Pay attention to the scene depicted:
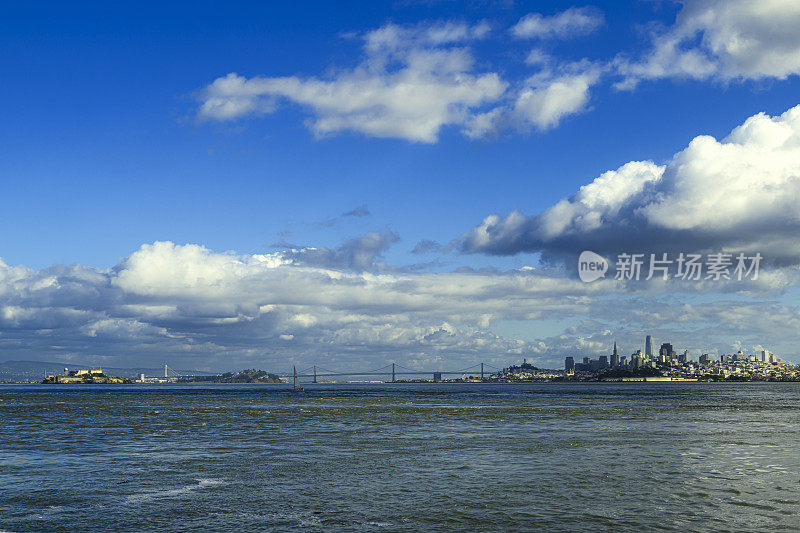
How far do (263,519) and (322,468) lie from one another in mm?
13990

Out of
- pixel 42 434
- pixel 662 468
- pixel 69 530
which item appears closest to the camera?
pixel 69 530

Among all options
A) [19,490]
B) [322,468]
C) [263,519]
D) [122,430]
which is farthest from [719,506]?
[122,430]

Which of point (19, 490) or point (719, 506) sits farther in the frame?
point (19, 490)

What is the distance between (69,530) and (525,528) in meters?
17.0

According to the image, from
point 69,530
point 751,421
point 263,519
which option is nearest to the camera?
point 69,530

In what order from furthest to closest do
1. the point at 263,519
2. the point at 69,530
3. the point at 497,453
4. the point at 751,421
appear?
the point at 751,421 → the point at 497,453 → the point at 263,519 → the point at 69,530

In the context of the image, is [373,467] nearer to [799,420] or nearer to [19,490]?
[19,490]

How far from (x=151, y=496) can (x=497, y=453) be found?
24.3m

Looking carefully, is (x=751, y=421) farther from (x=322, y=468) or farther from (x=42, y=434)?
(x=42, y=434)

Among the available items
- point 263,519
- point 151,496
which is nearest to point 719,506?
point 263,519

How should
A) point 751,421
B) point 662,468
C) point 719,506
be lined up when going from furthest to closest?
point 751,421 < point 662,468 < point 719,506

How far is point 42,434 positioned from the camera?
6531 cm

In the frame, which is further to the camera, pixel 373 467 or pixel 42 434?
pixel 42 434

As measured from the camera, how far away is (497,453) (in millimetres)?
47562
